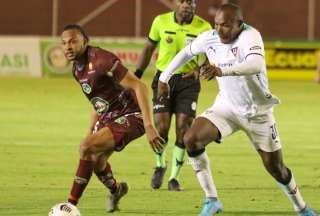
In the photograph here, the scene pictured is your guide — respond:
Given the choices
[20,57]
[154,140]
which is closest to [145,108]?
[154,140]

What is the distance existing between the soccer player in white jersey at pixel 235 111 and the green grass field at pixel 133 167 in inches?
21.0

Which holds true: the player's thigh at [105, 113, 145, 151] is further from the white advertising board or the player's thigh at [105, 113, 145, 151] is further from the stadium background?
the white advertising board

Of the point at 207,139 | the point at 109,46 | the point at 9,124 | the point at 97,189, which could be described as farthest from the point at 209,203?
the point at 109,46

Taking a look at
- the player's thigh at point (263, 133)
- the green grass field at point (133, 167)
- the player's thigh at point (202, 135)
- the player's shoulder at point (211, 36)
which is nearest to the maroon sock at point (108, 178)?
the green grass field at point (133, 167)

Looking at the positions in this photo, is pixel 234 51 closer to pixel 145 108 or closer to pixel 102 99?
pixel 145 108

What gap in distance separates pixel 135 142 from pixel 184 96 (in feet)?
15.3

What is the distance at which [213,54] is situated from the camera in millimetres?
10516

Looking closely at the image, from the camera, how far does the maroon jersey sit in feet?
33.7

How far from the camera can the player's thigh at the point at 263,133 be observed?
1043 centimetres

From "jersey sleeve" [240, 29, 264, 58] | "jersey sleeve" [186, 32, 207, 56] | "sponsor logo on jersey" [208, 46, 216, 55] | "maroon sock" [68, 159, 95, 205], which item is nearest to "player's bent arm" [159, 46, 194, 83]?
"jersey sleeve" [186, 32, 207, 56]

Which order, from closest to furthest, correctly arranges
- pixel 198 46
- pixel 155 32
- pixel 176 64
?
pixel 198 46 < pixel 176 64 < pixel 155 32

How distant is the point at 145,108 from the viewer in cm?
982

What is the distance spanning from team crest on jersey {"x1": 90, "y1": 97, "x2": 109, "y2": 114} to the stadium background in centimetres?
105

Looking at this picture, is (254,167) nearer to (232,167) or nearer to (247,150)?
(232,167)
